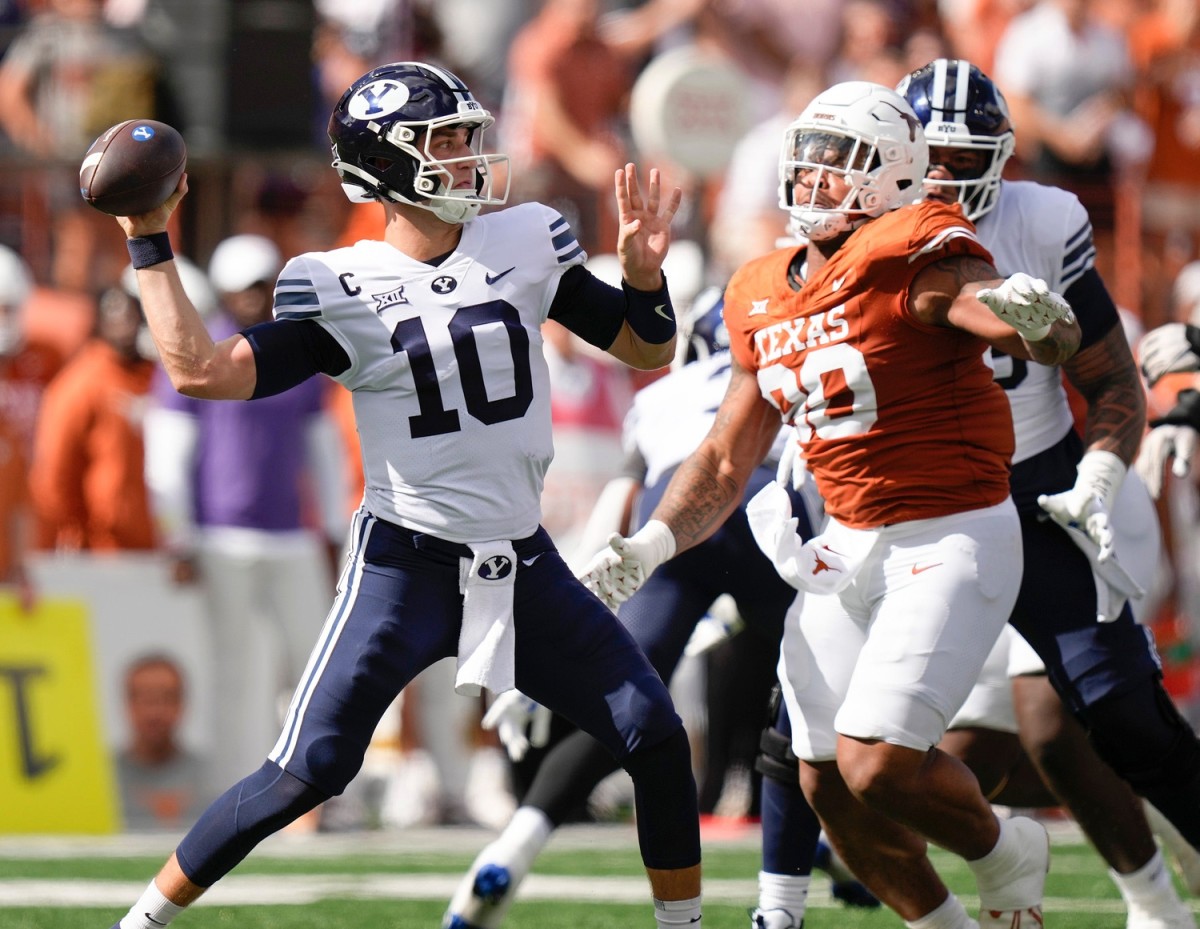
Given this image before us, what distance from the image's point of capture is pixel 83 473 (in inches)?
325

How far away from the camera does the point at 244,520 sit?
8.09 meters

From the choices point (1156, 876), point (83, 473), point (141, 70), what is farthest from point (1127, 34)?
point (1156, 876)

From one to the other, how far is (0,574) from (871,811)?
4889 mm

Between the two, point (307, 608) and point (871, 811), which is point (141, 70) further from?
point (871, 811)

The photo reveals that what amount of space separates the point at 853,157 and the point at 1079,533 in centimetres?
97

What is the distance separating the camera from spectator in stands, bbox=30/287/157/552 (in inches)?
321

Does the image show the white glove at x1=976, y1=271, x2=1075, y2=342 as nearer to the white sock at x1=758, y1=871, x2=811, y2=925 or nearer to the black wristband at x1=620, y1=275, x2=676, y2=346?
the black wristband at x1=620, y1=275, x2=676, y2=346

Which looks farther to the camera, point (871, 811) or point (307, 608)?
point (307, 608)

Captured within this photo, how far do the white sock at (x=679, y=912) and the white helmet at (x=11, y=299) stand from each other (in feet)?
16.6

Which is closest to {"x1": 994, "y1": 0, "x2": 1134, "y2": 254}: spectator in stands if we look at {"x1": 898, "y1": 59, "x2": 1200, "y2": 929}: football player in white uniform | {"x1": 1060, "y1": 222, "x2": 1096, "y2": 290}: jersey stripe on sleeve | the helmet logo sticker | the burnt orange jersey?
{"x1": 898, "y1": 59, "x2": 1200, "y2": 929}: football player in white uniform

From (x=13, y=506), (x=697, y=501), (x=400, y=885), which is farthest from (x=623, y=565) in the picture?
(x=13, y=506)

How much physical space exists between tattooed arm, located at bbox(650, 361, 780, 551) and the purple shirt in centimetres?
371

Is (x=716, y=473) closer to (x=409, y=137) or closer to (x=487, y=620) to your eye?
(x=487, y=620)

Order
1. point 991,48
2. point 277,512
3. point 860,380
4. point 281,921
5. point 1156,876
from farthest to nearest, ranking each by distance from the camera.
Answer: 1. point 991,48
2. point 277,512
3. point 281,921
4. point 1156,876
5. point 860,380
